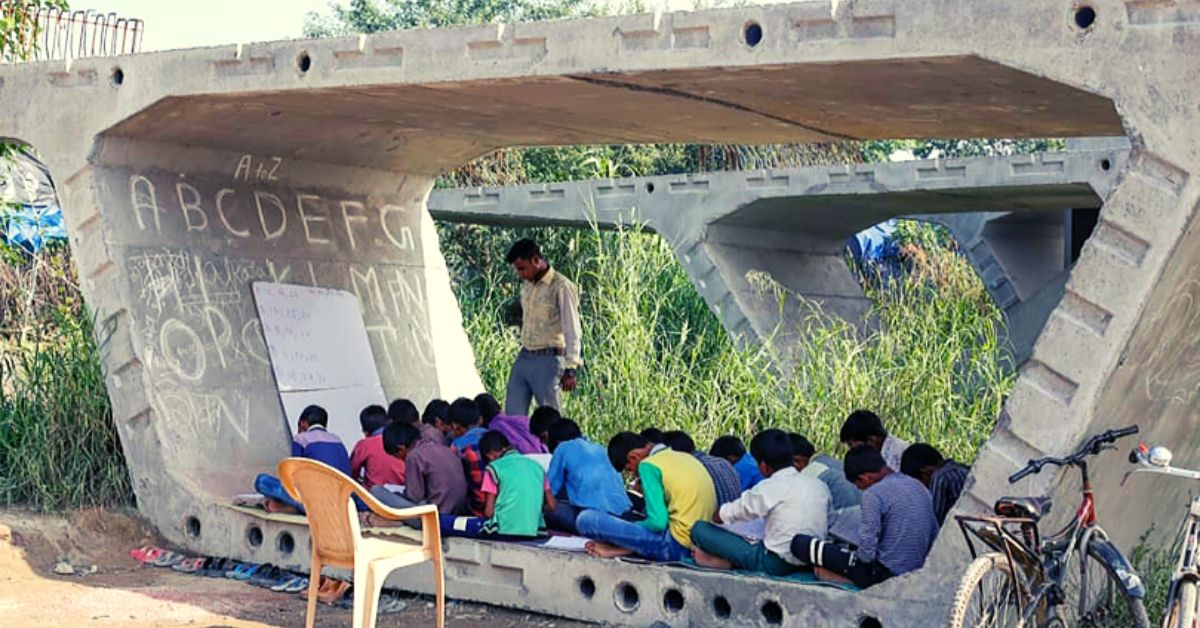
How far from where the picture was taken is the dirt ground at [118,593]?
25.3ft

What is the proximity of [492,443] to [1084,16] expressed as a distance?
12.6 ft

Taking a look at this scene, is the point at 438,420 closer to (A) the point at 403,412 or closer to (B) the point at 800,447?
(A) the point at 403,412

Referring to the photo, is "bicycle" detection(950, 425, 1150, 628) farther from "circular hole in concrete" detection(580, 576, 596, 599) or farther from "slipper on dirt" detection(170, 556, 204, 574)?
"slipper on dirt" detection(170, 556, 204, 574)

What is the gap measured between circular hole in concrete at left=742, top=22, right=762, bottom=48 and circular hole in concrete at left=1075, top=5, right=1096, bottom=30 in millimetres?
1368

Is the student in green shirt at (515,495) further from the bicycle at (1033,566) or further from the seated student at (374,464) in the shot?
the bicycle at (1033,566)

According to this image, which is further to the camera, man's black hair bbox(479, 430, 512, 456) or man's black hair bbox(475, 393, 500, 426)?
man's black hair bbox(475, 393, 500, 426)

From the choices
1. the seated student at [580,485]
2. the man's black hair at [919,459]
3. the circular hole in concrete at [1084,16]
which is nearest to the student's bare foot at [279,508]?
the seated student at [580,485]

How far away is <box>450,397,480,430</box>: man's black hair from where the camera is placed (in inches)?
363

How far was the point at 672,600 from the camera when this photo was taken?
7.37 metres

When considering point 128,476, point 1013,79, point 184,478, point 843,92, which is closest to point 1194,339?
point 1013,79

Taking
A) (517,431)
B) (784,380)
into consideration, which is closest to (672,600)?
(517,431)

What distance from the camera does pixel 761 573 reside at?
727cm

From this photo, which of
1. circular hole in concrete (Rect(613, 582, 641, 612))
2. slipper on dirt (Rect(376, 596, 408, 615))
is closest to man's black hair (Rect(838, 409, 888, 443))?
circular hole in concrete (Rect(613, 582, 641, 612))

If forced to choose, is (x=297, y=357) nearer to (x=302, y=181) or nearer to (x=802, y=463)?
(x=302, y=181)
